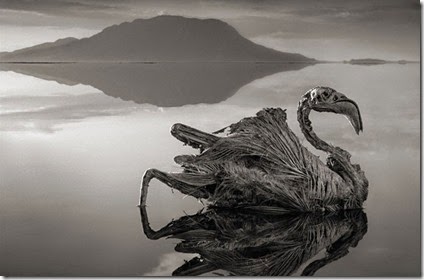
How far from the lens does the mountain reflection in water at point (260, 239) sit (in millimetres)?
1801

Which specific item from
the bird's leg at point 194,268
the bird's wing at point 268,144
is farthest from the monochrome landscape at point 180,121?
the bird's wing at point 268,144

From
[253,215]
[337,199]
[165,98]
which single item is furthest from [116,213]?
[165,98]

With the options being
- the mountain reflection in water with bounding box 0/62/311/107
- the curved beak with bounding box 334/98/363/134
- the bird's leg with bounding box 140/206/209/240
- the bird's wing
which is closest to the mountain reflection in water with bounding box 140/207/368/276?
the bird's leg with bounding box 140/206/209/240

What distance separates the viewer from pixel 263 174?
2020mm

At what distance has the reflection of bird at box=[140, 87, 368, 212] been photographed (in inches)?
79.4

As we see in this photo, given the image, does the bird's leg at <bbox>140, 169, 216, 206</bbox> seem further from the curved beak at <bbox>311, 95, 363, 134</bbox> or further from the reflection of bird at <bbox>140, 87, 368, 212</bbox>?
the curved beak at <bbox>311, 95, 363, 134</bbox>

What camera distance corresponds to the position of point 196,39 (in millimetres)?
2730

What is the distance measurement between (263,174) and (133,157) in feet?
1.62

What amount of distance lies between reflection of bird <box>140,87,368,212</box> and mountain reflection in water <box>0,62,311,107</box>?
70 cm

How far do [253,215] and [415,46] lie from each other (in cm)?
97

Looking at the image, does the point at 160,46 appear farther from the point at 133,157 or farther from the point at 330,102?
the point at 330,102

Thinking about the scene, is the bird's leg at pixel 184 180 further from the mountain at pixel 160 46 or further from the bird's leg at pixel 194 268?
the mountain at pixel 160 46

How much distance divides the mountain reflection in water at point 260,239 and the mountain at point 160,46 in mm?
799

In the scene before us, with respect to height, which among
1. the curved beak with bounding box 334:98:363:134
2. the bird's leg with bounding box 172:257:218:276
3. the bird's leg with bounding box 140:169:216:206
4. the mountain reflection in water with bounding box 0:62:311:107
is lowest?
the bird's leg with bounding box 172:257:218:276
